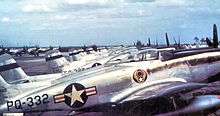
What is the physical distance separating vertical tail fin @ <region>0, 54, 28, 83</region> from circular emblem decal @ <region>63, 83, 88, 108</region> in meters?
2.48

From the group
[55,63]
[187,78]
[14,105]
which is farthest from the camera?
[55,63]

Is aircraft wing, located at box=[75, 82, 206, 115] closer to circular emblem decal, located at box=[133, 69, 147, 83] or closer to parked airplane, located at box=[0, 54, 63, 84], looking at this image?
circular emblem decal, located at box=[133, 69, 147, 83]

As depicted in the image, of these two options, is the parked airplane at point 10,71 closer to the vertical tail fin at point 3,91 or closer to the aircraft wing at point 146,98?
the vertical tail fin at point 3,91

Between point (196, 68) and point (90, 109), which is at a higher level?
point (196, 68)

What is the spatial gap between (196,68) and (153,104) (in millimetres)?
1904

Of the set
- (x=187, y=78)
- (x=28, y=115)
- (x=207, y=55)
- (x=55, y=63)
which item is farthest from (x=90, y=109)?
(x=55, y=63)

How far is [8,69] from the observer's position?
12594 mm

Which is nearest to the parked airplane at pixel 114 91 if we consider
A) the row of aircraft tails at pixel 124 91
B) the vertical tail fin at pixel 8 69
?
the row of aircraft tails at pixel 124 91

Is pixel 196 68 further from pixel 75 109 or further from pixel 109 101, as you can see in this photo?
pixel 75 109

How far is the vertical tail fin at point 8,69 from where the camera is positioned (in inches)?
477

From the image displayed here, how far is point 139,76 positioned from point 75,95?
1884 millimetres

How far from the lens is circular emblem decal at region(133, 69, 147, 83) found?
11.4m

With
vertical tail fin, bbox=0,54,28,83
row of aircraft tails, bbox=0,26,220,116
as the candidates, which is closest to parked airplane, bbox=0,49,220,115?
row of aircraft tails, bbox=0,26,220,116

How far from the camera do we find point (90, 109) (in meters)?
11.0
